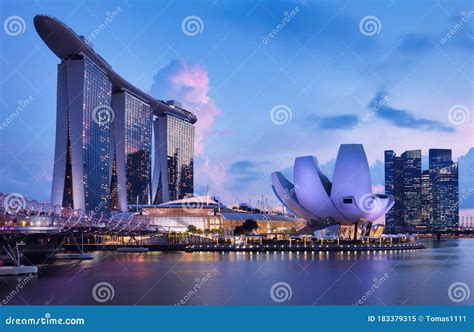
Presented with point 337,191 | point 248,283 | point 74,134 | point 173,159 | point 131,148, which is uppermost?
point 131,148

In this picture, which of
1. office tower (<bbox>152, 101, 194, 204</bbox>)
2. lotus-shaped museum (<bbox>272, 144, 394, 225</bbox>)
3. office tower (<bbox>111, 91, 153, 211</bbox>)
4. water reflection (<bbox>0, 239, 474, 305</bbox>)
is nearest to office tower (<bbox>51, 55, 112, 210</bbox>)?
office tower (<bbox>111, 91, 153, 211</bbox>)

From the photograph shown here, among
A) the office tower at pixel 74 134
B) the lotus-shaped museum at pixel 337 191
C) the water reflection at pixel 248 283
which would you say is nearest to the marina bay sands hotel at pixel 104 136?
the office tower at pixel 74 134

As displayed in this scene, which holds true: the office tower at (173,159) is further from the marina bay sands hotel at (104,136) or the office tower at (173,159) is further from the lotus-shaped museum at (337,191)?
the lotus-shaped museum at (337,191)

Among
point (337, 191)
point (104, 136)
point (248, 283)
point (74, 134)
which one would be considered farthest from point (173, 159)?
point (248, 283)

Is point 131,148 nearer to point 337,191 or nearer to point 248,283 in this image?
point 337,191

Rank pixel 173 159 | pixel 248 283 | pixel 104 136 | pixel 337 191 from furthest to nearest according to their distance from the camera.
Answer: pixel 173 159 < pixel 104 136 < pixel 337 191 < pixel 248 283

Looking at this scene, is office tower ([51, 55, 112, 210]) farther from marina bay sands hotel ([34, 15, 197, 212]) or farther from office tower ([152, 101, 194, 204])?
office tower ([152, 101, 194, 204])

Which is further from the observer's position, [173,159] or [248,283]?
[173,159]
